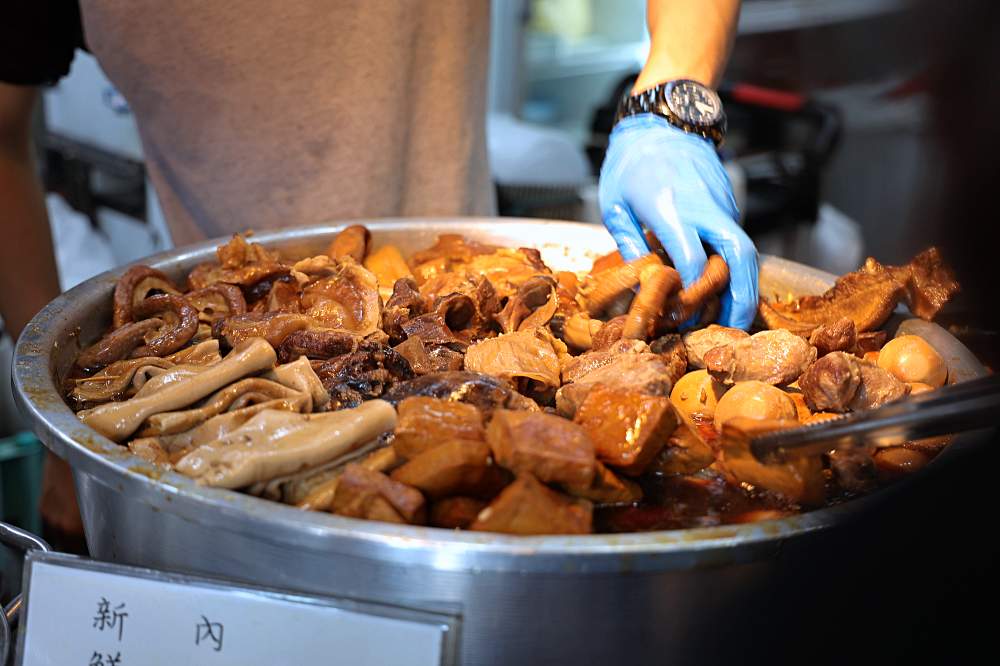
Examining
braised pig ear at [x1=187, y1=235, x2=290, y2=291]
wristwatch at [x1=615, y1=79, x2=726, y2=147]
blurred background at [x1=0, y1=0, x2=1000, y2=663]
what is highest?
wristwatch at [x1=615, y1=79, x2=726, y2=147]

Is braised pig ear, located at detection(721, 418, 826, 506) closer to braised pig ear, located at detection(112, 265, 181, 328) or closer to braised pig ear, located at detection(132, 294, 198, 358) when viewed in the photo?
braised pig ear, located at detection(132, 294, 198, 358)

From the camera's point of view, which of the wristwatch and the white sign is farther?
the wristwatch

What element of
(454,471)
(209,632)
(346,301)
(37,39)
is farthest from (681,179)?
(37,39)

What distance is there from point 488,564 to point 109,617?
50 cm

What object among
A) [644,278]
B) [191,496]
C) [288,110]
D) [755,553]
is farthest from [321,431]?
[288,110]

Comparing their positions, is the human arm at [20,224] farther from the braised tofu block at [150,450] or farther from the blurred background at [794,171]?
the braised tofu block at [150,450]

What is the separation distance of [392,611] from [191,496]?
10.7 inches

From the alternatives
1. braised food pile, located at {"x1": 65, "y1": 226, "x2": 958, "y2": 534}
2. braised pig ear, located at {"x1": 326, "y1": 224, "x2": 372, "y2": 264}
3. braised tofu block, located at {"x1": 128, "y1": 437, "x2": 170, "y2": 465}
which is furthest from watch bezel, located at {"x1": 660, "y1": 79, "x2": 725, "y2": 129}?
braised tofu block, located at {"x1": 128, "y1": 437, "x2": 170, "y2": 465}

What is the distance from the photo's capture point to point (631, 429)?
1.28m

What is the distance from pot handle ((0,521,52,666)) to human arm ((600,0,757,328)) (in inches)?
46.3

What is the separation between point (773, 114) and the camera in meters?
4.83

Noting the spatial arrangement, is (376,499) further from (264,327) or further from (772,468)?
(264,327)

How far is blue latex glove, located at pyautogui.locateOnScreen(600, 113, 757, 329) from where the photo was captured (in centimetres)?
183

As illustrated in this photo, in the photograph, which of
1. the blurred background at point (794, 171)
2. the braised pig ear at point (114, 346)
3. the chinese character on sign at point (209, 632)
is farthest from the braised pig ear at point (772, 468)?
the braised pig ear at point (114, 346)
